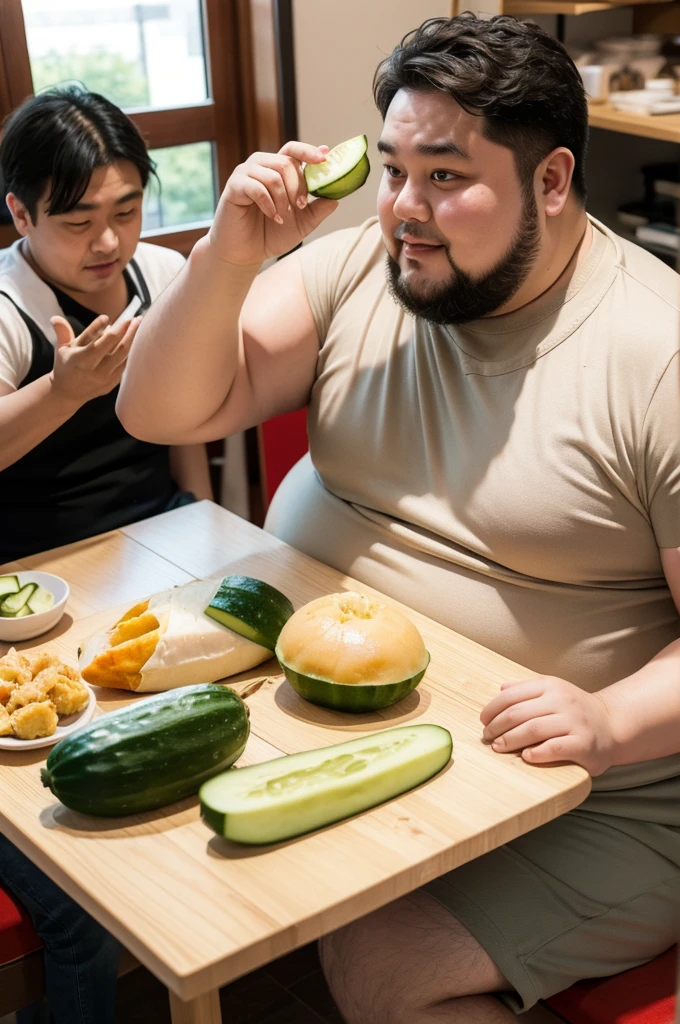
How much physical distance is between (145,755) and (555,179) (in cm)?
98

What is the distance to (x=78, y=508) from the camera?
88.5 inches

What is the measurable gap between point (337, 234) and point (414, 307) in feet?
1.07

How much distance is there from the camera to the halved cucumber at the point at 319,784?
1.10m

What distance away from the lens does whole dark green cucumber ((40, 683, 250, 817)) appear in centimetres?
114

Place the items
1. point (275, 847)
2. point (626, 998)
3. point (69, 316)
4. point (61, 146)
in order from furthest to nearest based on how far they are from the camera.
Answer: point (69, 316), point (61, 146), point (626, 998), point (275, 847)

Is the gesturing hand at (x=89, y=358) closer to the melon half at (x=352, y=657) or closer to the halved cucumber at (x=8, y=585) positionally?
the halved cucumber at (x=8, y=585)

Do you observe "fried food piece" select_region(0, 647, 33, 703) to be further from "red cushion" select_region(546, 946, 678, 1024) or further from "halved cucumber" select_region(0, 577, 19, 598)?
"red cushion" select_region(546, 946, 678, 1024)

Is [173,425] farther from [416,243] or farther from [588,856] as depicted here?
[588,856]

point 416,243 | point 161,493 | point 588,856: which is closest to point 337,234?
point 416,243

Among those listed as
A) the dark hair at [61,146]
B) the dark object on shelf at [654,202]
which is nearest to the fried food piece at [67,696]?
the dark hair at [61,146]

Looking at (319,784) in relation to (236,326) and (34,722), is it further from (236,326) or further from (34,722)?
(236,326)

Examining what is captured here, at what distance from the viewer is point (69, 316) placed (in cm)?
217

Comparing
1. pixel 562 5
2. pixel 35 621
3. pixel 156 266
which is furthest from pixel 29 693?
pixel 562 5

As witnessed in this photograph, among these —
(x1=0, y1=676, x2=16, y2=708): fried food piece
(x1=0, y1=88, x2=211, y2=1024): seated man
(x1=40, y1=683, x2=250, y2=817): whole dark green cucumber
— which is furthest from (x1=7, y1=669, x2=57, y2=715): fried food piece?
(x1=0, y1=88, x2=211, y2=1024): seated man
